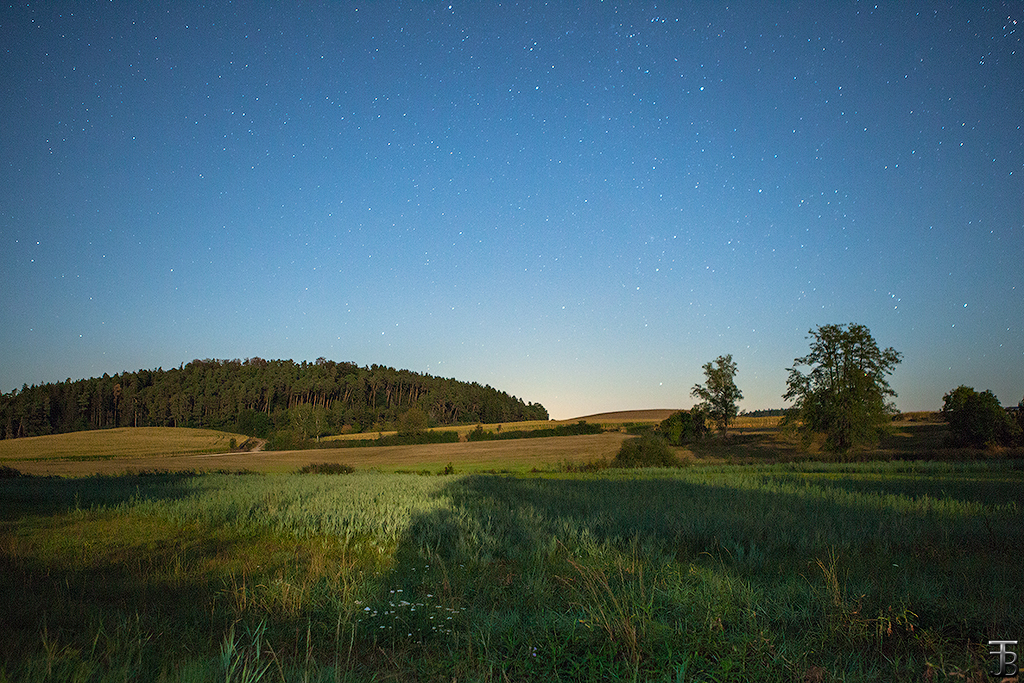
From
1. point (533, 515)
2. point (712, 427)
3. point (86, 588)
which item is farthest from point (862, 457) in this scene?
point (86, 588)

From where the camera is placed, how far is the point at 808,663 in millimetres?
4199

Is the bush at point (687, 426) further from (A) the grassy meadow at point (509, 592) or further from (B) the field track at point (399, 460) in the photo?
(A) the grassy meadow at point (509, 592)

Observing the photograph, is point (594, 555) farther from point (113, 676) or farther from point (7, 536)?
point (7, 536)

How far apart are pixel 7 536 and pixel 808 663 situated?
624 inches

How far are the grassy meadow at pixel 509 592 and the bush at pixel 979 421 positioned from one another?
4008 cm

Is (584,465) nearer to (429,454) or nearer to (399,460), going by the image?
(429,454)

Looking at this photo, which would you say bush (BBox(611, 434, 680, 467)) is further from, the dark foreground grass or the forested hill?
the forested hill

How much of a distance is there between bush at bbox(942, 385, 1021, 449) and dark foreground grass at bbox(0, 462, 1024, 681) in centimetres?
3896

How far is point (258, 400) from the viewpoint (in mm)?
111938

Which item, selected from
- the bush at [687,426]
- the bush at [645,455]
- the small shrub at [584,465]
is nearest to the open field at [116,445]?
the small shrub at [584,465]

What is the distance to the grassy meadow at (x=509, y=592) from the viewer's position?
4.24 meters
